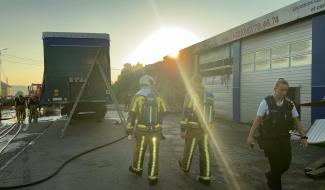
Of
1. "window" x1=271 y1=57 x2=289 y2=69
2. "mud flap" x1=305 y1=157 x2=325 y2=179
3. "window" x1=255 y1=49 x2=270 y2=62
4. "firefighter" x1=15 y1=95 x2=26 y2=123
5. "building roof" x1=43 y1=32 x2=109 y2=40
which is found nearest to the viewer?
"mud flap" x1=305 y1=157 x2=325 y2=179

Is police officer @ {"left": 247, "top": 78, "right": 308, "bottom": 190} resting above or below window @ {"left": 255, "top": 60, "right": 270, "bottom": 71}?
below

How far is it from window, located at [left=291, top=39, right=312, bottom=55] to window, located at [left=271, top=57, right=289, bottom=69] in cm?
51

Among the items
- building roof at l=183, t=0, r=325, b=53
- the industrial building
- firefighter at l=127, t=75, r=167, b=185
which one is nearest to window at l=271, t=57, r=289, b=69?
the industrial building

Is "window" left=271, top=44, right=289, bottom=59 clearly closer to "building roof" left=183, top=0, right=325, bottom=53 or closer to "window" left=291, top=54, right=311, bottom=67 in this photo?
"window" left=291, top=54, right=311, bottom=67

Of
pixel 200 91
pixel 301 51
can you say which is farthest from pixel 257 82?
pixel 200 91

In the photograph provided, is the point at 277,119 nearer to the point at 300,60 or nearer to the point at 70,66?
the point at 300,60

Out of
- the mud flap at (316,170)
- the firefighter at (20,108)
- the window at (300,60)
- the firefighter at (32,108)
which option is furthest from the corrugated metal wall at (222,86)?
the mud flap at (316,170)

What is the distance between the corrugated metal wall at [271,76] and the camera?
44.1ft

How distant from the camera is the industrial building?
12828mm

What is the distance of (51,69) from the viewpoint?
16359 millimetres

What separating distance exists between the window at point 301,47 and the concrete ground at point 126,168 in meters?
4.13

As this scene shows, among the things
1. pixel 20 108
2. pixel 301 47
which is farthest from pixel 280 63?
pixel 20 108

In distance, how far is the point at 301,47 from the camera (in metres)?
13.8

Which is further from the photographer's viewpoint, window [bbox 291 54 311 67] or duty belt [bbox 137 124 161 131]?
window [bbox 291 54 311 67]
